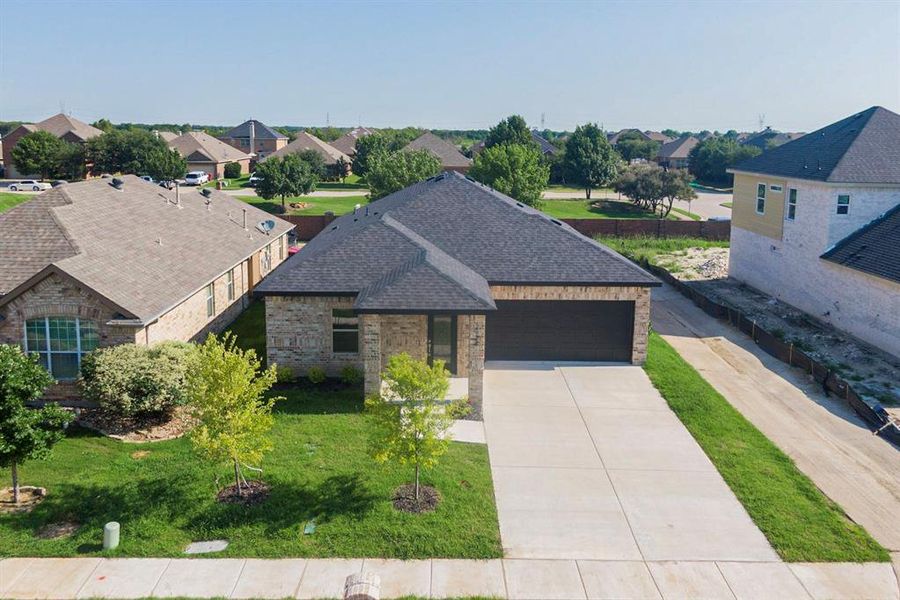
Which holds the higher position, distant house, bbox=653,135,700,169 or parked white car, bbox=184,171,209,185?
distant house, bbox=653,135,700,169

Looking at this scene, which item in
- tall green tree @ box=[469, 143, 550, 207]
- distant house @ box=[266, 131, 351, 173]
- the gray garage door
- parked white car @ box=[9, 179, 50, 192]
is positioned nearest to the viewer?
the gray garage door

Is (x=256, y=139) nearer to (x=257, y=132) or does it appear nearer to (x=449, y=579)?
(x=257, y=132)

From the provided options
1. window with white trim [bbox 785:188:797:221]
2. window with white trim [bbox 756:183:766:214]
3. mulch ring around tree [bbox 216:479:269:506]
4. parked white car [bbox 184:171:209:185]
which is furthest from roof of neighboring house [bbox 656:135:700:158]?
mulch ring around tree [bbox 216:479:269:506]

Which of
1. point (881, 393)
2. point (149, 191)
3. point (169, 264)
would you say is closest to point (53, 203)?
point (169, 264)

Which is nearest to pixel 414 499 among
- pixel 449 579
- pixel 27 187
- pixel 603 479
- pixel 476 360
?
pixel 449 579

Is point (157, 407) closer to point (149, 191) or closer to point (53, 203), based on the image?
point (53, 203)

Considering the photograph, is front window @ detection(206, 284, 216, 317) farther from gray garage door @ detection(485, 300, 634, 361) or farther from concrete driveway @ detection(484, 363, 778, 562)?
concrete driveway @ detection(484, 363, 778, 562)
